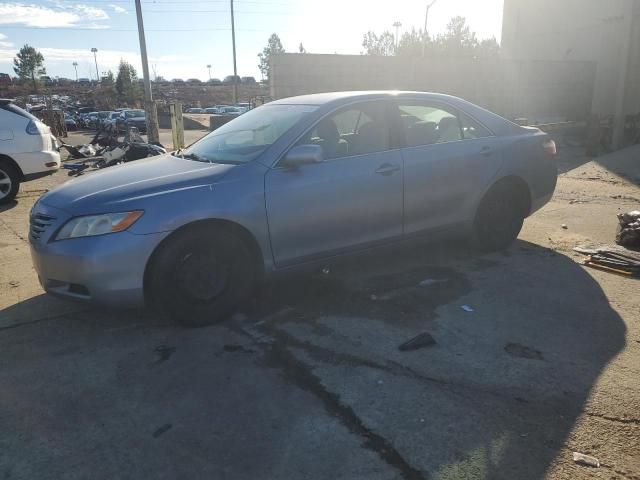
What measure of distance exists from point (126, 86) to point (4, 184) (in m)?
60.4

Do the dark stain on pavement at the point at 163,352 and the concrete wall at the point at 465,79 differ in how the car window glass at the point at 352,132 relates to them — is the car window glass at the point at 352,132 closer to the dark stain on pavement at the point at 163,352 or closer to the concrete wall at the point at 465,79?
the dark stain on pavement at the point at 163,352

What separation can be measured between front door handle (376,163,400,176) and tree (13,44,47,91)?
7580 centimetres

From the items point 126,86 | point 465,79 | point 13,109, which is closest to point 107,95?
point 126,86

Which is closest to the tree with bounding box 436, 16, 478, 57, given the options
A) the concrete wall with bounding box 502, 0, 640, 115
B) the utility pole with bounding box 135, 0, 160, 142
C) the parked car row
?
the parked car row

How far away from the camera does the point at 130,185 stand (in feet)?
12.4

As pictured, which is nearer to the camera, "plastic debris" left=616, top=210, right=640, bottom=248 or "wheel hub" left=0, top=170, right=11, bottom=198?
"plastic debris" left=616, top=210, right=640, bottom=248

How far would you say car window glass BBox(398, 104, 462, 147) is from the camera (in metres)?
4.77

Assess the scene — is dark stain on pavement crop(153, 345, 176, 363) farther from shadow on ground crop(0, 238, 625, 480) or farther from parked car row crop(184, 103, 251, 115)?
parked car row crop(184, 103, 251, 115)

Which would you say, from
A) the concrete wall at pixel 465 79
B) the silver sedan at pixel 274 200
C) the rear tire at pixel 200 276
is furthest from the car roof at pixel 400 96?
the concrete wall at pixel 465 79

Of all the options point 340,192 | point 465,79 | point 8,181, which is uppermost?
point 465,79

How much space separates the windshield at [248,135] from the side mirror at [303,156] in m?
0.26

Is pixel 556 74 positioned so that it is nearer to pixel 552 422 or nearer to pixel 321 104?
pixel 321 104

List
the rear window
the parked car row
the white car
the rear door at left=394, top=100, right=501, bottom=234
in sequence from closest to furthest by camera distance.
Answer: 1. the rear door at left=394, top=100, right=501, bottom=234
2. the white car
3. the rear window
4. the parked car row

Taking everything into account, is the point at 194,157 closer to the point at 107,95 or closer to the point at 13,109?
the point at 13,109
